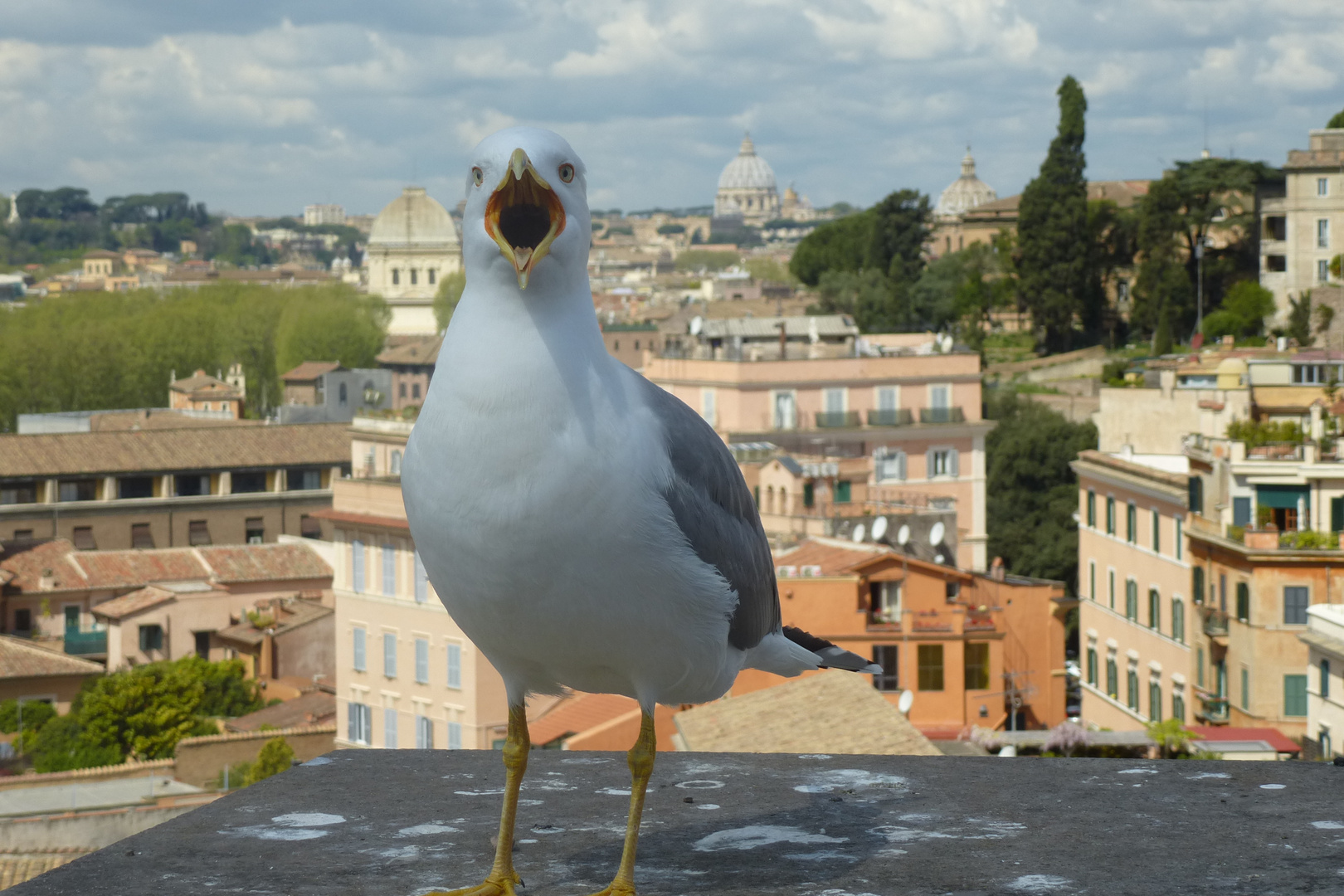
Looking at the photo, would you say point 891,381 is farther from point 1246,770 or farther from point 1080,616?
point 1246,770

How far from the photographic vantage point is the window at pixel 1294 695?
22422 mm

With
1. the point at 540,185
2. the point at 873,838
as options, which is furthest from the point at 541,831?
the point at 540,185

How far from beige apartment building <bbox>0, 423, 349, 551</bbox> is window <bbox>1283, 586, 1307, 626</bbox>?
89.5 ft

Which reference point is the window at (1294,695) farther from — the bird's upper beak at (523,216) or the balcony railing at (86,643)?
the balcony railing at (86,643)

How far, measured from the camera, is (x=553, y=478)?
133 inches

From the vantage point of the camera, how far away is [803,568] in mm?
22844

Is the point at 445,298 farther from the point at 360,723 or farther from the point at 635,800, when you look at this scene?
the point at 635,800

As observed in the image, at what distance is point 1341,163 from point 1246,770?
54589 mm

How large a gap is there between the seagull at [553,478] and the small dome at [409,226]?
103 m

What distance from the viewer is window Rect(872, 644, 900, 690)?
21984 millimetres

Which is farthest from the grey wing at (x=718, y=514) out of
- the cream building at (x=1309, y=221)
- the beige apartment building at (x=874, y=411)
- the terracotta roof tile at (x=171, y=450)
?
the cream building at (x=1309, y=221)

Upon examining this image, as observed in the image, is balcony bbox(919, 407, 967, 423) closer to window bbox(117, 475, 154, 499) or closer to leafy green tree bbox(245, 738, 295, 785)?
window bbox(117, 475, 154, 499)

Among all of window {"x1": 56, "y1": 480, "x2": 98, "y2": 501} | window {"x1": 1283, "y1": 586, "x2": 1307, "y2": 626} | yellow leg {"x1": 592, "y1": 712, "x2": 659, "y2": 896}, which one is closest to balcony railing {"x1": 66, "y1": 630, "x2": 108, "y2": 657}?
window {"x1": 56, "y1": 480, "x2": 98, "y2": 501}

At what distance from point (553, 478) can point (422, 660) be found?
78.6ft
